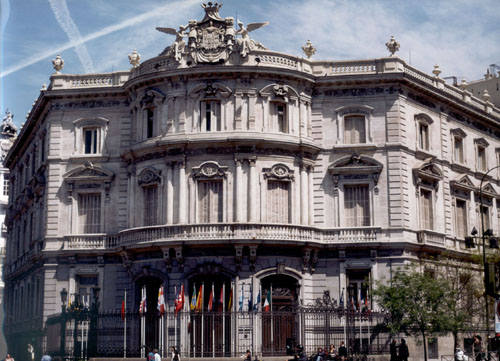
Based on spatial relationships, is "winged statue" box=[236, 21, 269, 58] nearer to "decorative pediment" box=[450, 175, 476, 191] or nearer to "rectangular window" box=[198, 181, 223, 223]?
"rectangular window" box=[198, 181, 223, 223]

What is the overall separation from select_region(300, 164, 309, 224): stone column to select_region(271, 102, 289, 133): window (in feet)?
8.12

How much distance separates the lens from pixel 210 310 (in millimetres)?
47875

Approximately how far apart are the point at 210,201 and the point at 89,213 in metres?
8.17

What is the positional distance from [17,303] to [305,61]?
96.2ft

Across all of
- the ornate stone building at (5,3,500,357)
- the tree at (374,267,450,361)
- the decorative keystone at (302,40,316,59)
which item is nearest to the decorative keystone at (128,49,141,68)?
the ornate stone building at (5,3,500,357)

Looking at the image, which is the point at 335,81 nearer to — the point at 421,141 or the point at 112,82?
the point at 421,141

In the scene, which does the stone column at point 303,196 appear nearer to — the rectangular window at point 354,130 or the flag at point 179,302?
the rectangular window at point 354,130

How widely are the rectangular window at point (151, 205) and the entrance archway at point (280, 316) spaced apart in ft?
24.3

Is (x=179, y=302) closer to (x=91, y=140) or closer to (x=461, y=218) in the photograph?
(x=91, y=140)

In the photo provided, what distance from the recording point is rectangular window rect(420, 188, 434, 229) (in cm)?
5230

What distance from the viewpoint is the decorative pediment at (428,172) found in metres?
51.7

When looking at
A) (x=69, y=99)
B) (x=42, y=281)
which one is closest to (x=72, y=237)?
(x=42, y=281)

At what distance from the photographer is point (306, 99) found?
51625mm

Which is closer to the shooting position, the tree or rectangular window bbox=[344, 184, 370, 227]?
the tree
